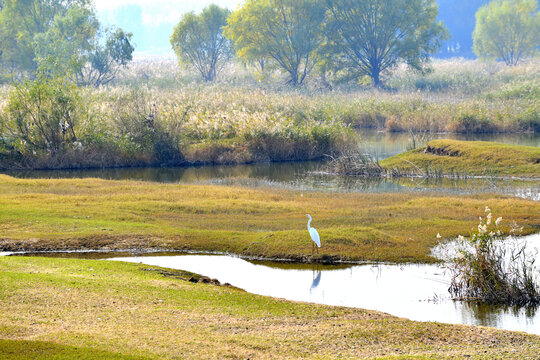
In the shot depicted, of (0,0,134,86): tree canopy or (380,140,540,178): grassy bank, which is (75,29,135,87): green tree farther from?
(380,140,540,178): grassy bank

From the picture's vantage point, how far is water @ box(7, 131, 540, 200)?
2889 cm

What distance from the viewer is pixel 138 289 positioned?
39.6ft

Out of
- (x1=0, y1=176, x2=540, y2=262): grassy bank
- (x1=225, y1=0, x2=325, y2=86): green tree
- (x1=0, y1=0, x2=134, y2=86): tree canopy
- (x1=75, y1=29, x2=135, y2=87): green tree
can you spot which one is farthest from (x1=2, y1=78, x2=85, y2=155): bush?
(x1=225, y1=0, x2=325, y2=86): green tree

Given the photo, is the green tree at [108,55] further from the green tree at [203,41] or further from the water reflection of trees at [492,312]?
the water reflection of trees at [492,312]

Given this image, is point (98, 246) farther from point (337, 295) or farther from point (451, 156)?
point (451, 156)

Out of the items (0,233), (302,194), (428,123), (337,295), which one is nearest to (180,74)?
(428,123)

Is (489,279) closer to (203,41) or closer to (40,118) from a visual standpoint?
(40,118)

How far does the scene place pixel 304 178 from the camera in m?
33.8

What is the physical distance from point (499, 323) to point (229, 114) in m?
33.9

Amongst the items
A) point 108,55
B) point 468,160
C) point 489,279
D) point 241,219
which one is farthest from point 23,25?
point 489,279

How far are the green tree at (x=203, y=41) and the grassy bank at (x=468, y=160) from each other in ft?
197

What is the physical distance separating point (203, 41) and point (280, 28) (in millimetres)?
15130

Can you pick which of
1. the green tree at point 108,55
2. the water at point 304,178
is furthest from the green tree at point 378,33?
the water at point 304,178

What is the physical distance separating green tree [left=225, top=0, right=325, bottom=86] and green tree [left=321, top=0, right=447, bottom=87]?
2149 mm
